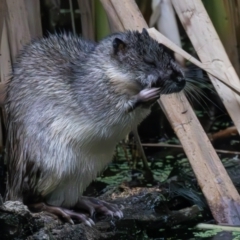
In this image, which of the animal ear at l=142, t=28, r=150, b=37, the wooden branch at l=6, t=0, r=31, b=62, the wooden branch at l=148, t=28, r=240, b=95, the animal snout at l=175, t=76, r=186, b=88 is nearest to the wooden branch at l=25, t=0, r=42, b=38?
the wooden branch at l=6, t=0, r=31, b=62

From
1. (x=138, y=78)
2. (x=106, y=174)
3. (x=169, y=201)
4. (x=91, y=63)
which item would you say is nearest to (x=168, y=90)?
(x=138, y=78)

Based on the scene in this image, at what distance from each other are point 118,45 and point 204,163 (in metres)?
0.85

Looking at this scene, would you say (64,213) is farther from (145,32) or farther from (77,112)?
(145,32)

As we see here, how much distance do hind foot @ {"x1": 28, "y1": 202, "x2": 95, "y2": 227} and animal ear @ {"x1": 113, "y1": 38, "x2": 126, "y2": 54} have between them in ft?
3.05

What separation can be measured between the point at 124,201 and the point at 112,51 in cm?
92

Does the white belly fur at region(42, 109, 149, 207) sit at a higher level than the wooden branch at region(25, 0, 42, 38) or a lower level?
lower

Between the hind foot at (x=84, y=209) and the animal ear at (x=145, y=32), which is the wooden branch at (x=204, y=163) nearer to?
the animal ear at (x=145, y=32)

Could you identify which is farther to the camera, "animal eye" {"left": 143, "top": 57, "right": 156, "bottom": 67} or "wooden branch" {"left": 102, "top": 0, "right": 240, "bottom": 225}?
"wooden branch" {"left": 102, "top": 0, "right": 240, "bottom": 225}

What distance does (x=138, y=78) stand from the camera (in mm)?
4566

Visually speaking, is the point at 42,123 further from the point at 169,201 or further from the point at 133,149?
the point at 133,149

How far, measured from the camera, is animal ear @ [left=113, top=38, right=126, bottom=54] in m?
4.64

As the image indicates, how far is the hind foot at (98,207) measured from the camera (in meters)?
4.81

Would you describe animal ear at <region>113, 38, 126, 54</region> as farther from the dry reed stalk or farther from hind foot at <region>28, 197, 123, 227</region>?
the dry reed stalk

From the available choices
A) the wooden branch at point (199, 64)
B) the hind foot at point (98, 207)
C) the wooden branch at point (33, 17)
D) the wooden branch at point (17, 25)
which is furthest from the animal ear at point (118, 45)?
the wooden branch at point (33, 17)
